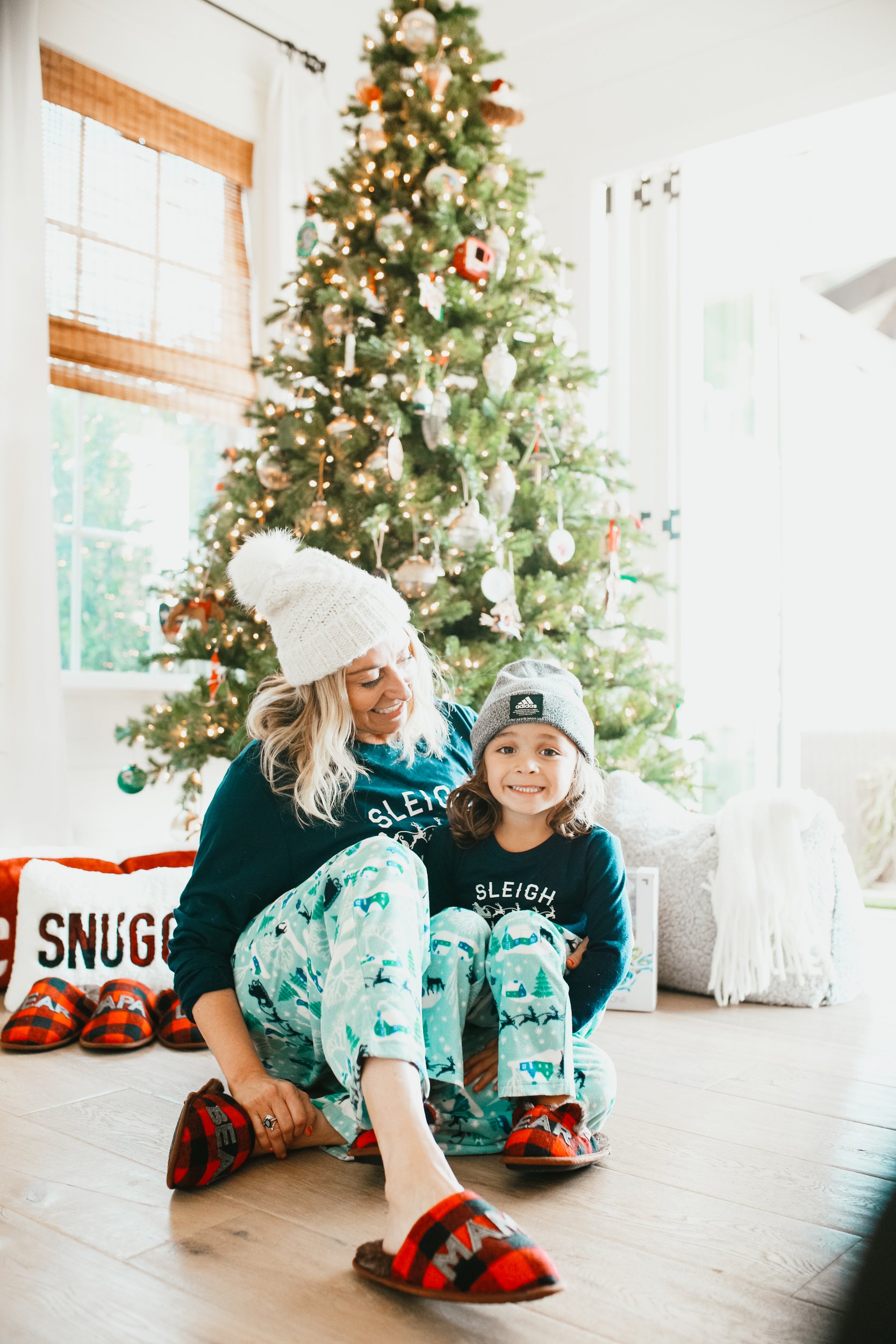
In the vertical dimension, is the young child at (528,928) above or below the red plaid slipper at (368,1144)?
above

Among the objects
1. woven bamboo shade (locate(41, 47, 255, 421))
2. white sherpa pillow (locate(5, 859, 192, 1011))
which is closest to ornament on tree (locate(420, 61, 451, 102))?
woven bamboo shade (locate(41, 47, 255, 421))

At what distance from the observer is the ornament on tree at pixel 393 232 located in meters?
2.44

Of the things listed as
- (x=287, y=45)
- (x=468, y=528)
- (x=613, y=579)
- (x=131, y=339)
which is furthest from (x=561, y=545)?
(x=287, y=45)

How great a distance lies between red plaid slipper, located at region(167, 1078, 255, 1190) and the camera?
1.13 metres

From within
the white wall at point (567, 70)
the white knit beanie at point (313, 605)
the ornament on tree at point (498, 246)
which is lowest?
the white knit beanie at point (313, 605)

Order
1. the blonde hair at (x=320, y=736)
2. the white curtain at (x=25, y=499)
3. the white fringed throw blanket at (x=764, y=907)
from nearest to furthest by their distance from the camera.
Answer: the blonde hair at (x=320, y=736) < the white fringed throw blanket at (x=764, y=907) < the white curtain at (x=25, y=499)

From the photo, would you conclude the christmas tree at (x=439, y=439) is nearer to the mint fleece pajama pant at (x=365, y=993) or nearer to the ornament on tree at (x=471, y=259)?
the ornament on tree at (x=471, y=259)

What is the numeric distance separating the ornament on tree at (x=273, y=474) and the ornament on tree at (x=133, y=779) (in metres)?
0.81

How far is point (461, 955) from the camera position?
122 cm

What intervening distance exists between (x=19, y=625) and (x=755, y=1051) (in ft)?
7.03

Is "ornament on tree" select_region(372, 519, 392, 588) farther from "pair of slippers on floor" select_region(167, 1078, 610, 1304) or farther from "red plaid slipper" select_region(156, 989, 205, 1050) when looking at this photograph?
"pair of slippers on floor" select_region(167, 1078, 610, 1304)

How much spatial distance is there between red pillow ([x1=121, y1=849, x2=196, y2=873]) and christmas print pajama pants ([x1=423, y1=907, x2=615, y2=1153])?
1043 mm

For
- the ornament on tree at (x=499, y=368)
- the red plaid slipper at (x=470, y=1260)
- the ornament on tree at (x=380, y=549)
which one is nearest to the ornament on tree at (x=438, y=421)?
the ornament on tree at (x=499, y=368)

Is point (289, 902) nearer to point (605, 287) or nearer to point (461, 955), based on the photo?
point (461, 955)
